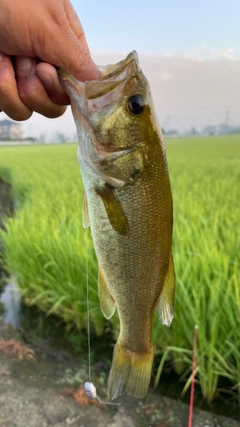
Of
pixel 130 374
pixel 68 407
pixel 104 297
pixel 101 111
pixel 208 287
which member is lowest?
pixel 68 407

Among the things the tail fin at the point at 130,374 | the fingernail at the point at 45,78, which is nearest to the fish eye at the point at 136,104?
the fingernail at the point at 45,78

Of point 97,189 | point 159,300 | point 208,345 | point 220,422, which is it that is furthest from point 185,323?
point 97,189

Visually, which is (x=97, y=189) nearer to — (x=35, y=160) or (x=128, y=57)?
(x=128, y=57)

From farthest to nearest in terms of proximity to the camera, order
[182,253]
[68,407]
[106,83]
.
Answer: [182,253], [68,407], [106,83]

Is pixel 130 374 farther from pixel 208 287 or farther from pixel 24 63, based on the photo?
pixel 208 287

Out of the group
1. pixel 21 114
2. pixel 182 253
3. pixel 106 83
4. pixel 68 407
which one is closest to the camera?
pixel 106 83

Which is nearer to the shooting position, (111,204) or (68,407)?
(111,204)

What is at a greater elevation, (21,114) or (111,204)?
(21,114)

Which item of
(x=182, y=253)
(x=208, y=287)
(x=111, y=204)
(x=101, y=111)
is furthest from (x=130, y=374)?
(x=182, y=253)
